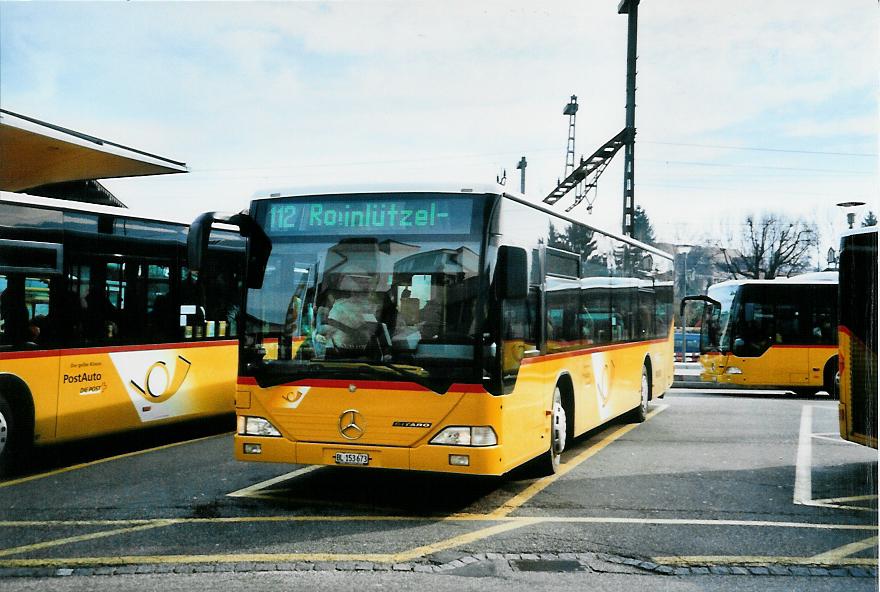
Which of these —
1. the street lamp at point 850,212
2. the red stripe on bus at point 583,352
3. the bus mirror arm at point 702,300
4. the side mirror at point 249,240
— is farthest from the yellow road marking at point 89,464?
the bus mirror arm at point 702,300

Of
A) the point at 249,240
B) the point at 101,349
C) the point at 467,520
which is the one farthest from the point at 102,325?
the point at 467,520

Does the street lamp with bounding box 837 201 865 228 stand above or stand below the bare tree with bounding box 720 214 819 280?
below

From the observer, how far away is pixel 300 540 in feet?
21.5

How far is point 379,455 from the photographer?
7477 millimetres

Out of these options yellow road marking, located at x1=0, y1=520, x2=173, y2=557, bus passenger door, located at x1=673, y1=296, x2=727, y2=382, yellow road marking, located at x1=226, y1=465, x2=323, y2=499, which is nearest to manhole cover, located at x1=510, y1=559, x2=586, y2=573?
yellow road marking, located at x1=0, y1=520, x2=173, y2=557

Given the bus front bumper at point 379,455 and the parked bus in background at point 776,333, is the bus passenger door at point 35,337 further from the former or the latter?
the parked bus in background at point 776,333

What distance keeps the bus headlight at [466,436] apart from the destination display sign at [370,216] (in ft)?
5.21

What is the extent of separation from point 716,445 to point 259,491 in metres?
6.18

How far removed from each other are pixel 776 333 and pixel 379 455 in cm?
1590

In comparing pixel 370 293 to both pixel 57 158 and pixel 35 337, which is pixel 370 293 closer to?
pixel 35 337

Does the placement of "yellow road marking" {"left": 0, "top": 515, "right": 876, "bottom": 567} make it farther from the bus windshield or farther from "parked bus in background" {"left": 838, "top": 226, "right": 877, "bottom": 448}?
"parked bus in background" {"left": 838, "top": 226, "right": 877, "bottom": 448}

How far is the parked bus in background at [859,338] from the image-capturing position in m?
8.88

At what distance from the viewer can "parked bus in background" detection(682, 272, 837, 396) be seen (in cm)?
2070

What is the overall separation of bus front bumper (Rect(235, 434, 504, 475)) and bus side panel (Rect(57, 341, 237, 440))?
9.50 ft
